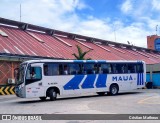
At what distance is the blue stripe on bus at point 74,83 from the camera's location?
21.0 m

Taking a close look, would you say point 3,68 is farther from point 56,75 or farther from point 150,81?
point 150,81

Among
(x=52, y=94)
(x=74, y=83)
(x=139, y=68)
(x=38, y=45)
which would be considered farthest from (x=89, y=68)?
(x=38, y=45)

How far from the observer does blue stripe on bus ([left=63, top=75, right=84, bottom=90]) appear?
68.9ft

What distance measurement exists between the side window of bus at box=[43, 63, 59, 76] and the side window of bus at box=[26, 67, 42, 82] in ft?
1.59

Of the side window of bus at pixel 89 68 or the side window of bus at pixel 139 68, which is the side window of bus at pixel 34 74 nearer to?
the side window of bus at pixel 89 68

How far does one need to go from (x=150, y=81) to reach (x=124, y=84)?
11401mm

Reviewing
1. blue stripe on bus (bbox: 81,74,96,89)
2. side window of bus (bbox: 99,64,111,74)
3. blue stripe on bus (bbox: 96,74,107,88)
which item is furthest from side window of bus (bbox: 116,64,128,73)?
blue stripe on bus (bbox: 81,74,96,89)

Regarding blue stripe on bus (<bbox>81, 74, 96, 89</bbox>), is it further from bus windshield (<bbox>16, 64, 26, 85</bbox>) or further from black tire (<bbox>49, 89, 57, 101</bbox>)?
bus windshield (<bbox>16, 64, 26, 85</bbox>)

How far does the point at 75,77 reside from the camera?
70.5 ft

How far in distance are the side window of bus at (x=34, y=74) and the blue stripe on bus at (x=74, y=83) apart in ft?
7.11

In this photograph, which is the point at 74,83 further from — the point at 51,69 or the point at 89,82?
the point at 51,69

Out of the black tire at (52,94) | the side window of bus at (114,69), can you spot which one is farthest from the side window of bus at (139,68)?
the black tire at (52,94)

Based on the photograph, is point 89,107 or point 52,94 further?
point 52,94

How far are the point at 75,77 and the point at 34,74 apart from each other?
3348 mm
